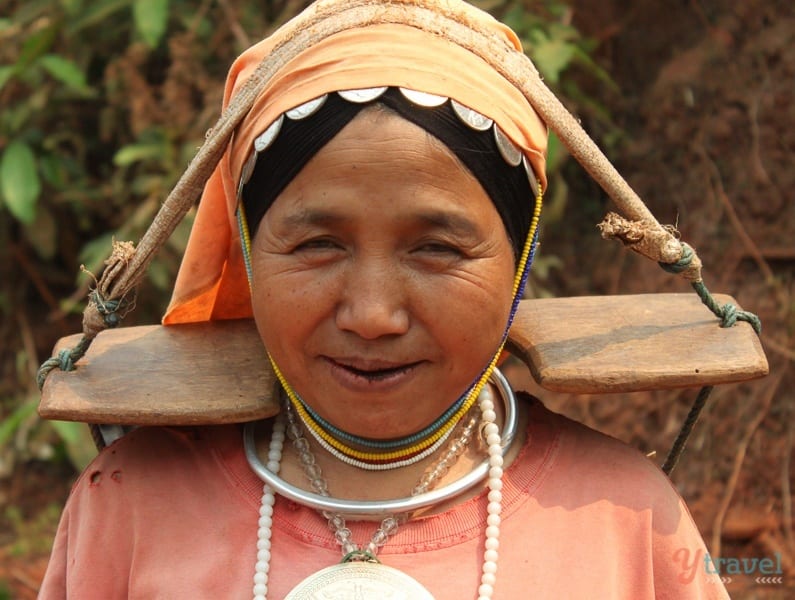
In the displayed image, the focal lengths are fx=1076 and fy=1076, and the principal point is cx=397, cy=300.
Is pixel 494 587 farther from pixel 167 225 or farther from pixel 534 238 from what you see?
pixel 167 225

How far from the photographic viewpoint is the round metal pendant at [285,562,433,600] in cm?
162

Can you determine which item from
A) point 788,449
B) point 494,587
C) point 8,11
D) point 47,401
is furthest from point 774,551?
point 8,11

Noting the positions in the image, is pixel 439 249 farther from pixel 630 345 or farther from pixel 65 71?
pixel 65 71

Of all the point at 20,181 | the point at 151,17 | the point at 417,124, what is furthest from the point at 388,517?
the point at 20,181

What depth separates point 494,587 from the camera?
5.41ft

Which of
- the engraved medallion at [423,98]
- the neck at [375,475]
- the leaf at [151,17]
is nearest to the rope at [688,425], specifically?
the neck at [375,475]

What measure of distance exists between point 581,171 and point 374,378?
2.36 m

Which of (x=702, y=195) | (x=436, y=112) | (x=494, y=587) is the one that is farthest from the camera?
(x=702, y=195)

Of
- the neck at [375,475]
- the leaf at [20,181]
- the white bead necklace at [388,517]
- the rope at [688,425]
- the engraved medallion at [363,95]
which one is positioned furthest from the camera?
the leaf at [20,181]

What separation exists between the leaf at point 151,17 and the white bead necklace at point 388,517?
1.92m

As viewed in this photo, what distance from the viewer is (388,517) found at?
1.73 meters

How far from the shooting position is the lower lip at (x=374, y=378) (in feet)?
5.28

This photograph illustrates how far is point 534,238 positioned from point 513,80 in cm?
26

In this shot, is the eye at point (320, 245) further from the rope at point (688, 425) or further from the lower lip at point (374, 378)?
the rope at point (688, 425)
